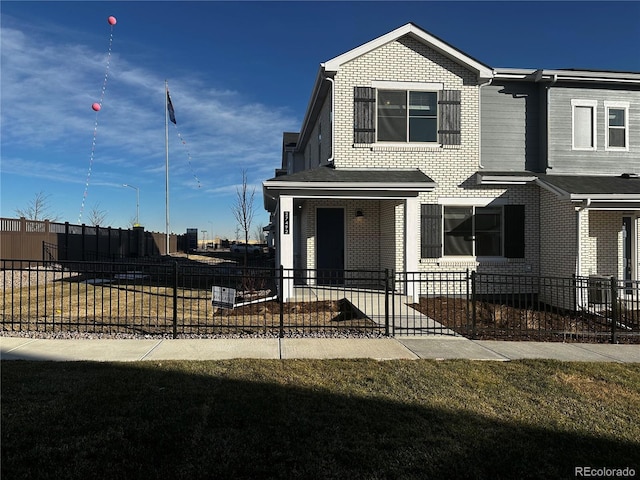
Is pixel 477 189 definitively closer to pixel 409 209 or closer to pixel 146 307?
pixel 409 209

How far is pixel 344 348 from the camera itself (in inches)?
266

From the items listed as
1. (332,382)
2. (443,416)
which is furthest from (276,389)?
(443,416)

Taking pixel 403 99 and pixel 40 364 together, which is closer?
pixel 40 364

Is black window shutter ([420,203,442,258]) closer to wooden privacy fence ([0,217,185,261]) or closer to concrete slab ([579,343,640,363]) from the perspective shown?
concrete slab ([579,343,640,363])

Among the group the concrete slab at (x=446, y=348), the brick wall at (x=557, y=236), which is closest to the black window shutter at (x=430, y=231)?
the brick wall at (x=557, y=236)

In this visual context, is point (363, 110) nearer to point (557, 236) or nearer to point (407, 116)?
point (407, 116)

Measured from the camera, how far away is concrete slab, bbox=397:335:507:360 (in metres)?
6.43

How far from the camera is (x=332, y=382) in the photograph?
16.6 feet

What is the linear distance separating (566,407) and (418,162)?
9350mm

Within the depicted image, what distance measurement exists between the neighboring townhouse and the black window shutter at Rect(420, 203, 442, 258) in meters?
0.03

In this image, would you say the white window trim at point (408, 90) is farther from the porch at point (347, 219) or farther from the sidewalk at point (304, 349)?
the sidewalk at point (304, 349)

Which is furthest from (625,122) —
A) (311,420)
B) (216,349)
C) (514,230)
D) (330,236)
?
(311,420)

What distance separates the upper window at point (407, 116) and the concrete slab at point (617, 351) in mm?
7618

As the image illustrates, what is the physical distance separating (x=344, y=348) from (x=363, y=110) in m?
8.23
